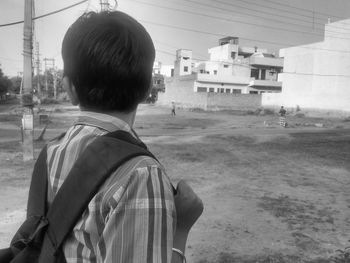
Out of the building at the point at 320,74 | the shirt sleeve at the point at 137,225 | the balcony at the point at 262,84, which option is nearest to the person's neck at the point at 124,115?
the shirt sleeve at the point at 137,225

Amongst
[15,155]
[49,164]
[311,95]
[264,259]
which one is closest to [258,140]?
[15,155]

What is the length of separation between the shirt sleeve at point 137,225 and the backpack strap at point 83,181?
5 cm

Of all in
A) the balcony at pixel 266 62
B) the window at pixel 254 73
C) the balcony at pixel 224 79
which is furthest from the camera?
the window at pixel 254 73

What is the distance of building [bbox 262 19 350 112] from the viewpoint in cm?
3328

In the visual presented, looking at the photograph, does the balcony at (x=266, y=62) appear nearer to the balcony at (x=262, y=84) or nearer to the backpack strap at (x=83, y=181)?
the balcony at (x=262, y=84)

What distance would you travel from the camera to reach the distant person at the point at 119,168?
0.82 metres

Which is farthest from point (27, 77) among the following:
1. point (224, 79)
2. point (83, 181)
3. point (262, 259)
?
point (224, 79)

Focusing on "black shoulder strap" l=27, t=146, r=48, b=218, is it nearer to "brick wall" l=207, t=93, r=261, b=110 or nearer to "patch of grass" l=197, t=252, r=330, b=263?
"patch of grass" l=197, t=252, r=330, b=263

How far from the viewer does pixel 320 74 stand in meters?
35.7

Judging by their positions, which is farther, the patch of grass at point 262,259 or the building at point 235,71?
the building at point 235,71

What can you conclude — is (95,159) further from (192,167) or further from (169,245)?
(192,167)

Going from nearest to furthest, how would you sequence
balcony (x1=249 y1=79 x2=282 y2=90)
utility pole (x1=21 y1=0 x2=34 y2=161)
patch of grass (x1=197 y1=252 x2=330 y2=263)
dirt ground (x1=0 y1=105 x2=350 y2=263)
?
1. patch of grass (x1=197 y1=252 x2=330 y2=263)
2. dirt ground (x1=0 y1=105 x2=350 y2=263)
3. utility pole (x1=21 y1=0 x2=34 y2=161)
4. balcony (x1=249 y1=79 x2=282 y2=90)

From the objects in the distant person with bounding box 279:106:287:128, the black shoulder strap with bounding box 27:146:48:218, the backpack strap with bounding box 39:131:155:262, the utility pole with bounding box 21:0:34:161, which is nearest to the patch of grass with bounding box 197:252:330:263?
the black shoulder strap with bounding box 27:146:48:218

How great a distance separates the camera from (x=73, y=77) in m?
0.99
